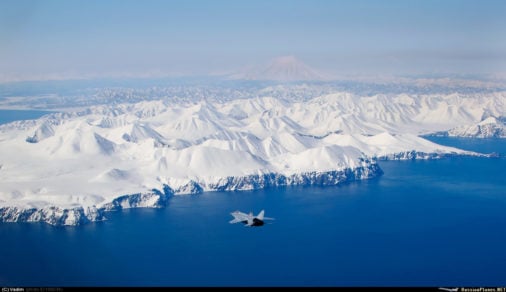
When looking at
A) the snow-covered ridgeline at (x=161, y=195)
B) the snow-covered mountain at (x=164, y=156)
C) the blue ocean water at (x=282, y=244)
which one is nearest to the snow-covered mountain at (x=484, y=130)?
the snow-covered mountain at (x=164, y=156)

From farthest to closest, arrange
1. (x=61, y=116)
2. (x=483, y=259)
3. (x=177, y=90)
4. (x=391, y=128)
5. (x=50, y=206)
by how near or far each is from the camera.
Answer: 1. (x=177, y=90)
2. (x=391, y=128)
3. (x=61, y=116)
4. (x=50, y=206)
5. (x=483, y=259)

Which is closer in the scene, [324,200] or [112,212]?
[112,212]

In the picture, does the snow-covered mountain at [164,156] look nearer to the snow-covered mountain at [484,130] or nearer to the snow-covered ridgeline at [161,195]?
the snow-covered ridgeline at [161,195]

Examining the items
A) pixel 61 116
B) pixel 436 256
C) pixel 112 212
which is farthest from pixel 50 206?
pixel 61 116

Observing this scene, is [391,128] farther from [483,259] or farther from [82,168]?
[483,259]

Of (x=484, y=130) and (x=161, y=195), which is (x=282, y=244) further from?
(x=484, y=130)

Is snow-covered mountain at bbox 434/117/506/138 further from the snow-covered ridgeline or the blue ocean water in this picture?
the blue ocean water

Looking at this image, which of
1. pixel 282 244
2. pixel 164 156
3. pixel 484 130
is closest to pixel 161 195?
pixel 164 156

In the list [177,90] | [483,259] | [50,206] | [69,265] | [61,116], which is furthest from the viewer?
[177,90]
